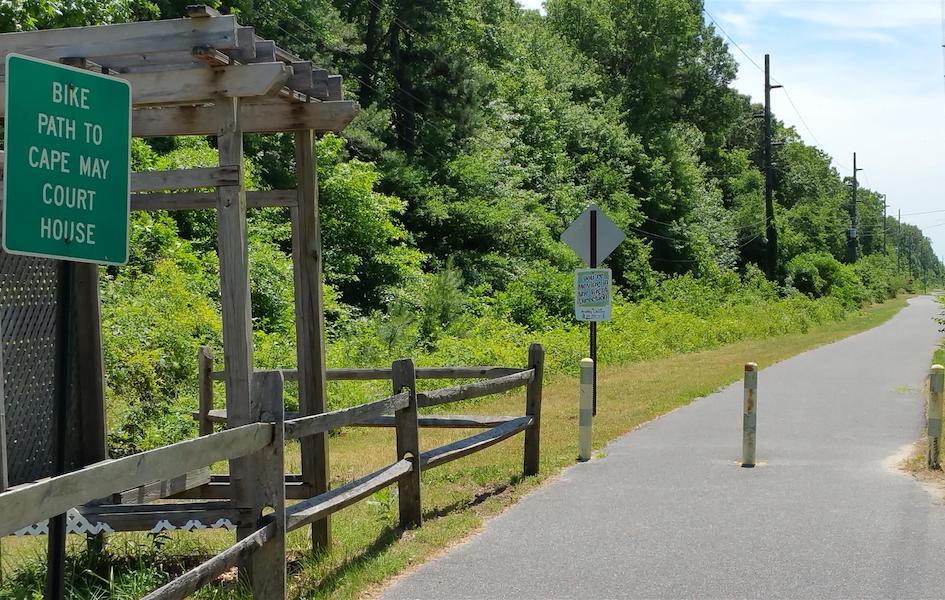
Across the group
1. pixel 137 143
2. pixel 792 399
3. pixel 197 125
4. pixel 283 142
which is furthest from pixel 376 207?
pixel 197 125

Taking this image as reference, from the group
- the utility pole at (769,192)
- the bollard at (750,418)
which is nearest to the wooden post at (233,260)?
the bollard at (750,418)

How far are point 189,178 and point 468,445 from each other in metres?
3.96

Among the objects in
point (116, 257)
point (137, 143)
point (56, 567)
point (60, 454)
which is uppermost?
point (137, 143)

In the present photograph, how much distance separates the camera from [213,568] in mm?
4668

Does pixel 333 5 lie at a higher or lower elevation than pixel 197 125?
higher

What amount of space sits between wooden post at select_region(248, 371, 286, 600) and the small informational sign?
30.3ft

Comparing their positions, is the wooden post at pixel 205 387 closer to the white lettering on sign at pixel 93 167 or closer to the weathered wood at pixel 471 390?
the weathered wood at pixel 471 390

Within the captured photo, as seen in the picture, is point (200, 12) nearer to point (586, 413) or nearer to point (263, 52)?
point (263, 52)

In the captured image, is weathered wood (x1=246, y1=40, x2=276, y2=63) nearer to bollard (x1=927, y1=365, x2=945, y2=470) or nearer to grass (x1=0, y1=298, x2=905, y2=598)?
grass (x1=0, y1=298, x2=905, y2=598)

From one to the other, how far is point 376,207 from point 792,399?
1424 cm

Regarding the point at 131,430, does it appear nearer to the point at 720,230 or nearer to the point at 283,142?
the point at 283,142

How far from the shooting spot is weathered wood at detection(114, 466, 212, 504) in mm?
6479

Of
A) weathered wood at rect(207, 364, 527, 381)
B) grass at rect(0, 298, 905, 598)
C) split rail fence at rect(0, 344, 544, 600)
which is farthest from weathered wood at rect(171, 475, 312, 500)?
weathered wood at rect(207, 364, 527, 381)

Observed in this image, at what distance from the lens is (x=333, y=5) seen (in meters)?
35.6
